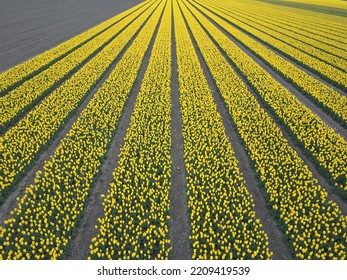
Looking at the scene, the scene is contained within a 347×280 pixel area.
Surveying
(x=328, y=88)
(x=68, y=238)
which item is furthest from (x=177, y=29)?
(x=68, y=238)

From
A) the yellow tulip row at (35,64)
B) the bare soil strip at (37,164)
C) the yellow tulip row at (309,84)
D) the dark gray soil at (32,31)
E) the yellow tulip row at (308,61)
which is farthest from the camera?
the dark gray soil at (32,31)

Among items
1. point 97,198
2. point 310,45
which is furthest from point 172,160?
point 310,45

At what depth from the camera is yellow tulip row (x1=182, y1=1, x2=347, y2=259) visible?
8203mm

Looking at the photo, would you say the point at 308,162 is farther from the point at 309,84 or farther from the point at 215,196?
the point at 309,84

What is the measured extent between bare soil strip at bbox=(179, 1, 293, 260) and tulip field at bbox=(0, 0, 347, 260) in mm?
52

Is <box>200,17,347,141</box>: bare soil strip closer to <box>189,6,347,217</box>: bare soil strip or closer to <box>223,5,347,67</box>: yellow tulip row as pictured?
<box>189,6,347,217</box>: bare soil strip

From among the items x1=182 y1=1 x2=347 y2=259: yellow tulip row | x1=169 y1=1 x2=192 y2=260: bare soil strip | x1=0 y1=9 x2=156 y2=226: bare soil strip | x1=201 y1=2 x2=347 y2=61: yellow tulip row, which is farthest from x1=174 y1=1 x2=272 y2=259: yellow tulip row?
x1=201 y1=2 x2=347 y2=61: yellow tulip row

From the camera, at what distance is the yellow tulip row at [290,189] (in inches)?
323

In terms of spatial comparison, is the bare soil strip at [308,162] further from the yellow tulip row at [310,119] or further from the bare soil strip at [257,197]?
the bare soil strip at [257,197]

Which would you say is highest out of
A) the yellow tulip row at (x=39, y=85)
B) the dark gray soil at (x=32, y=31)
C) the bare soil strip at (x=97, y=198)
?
the dark gray soil at (x=32, y=31)

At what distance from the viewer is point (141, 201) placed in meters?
9.48

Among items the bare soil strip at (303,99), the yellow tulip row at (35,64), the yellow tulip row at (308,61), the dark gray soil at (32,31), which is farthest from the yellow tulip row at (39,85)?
the yellow tulip row at (308,61)

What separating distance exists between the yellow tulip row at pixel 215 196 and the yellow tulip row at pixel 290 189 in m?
0.90
